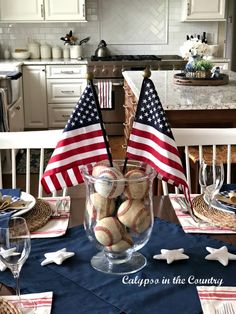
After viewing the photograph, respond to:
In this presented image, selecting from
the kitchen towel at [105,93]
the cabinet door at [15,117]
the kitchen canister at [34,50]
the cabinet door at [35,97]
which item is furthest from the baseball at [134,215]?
the kitchen canister at [34,50]

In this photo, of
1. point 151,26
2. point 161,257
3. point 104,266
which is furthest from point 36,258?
point 151,26

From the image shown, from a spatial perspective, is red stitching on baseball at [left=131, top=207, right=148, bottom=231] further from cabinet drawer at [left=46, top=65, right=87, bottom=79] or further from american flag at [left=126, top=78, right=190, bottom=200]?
cabinet drawer at [left=46, top=65, right=87, bottom=79]

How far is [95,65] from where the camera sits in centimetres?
585

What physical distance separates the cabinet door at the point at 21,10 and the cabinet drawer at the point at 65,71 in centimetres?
68

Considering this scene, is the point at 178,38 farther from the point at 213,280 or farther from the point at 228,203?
the point at 213,280

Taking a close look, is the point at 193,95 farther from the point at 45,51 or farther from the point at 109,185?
Result: the point at 45,51

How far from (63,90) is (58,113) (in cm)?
31

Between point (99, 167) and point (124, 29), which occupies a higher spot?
point (124, 29)

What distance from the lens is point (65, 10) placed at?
6.09 meters

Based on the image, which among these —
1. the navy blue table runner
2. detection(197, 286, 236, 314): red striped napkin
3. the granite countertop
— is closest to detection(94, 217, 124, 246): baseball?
the navy blue table runner

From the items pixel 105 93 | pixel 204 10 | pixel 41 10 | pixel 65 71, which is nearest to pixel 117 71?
pixel 105 93

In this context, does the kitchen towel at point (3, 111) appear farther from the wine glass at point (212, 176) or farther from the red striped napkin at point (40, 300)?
the red striped napkin at point (40, 300)

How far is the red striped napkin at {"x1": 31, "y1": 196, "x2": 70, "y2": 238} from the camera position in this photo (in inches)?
56.3

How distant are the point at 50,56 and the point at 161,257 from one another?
18.2 ft
